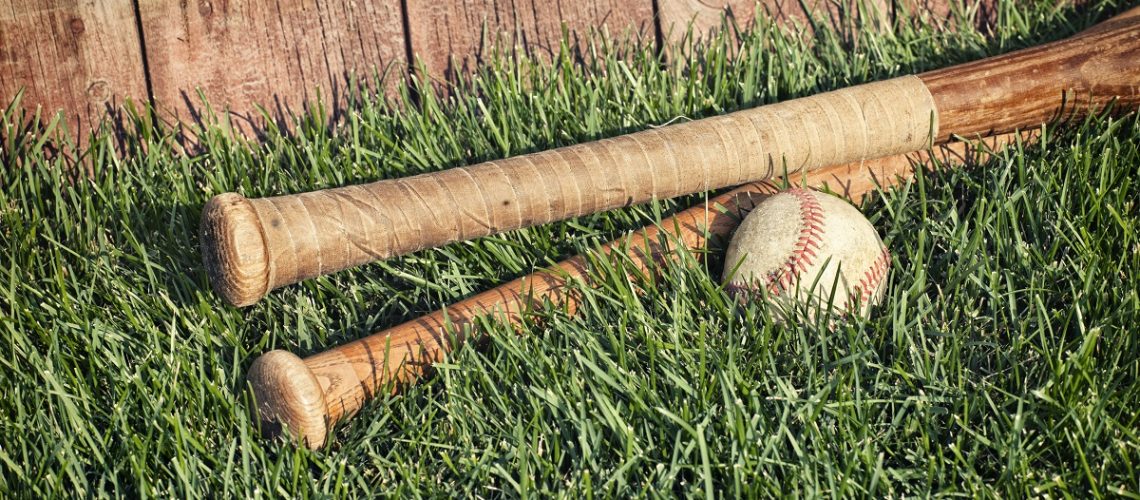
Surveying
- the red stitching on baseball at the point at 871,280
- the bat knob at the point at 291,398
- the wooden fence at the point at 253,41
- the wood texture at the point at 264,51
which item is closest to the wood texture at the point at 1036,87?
the red stitching on baseball at the point at 871,280

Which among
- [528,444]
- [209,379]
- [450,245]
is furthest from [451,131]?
[528,444]

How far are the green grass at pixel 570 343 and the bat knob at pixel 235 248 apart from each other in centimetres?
26

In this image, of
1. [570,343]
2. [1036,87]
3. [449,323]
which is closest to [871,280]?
[570,343]

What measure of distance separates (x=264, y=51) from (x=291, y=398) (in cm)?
146

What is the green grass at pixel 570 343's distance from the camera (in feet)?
7.26

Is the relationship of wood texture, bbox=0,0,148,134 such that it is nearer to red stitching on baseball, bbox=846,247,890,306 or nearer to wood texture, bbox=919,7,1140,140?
red stitching on baseball, bbox=846,247,890,306

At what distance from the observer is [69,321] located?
273cm

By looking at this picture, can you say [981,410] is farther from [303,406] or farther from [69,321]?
[69,321]

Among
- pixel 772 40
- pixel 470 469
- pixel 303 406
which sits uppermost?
pixel 772 40

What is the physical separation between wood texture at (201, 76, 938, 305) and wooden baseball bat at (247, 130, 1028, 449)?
6 centimetres

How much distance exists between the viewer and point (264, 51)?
10.9 feet

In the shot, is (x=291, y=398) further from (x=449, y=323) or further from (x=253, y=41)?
(x=253, y=41)

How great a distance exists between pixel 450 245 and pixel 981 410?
1453 millimetres

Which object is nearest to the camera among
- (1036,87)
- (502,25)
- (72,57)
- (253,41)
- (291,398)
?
(291,398)
